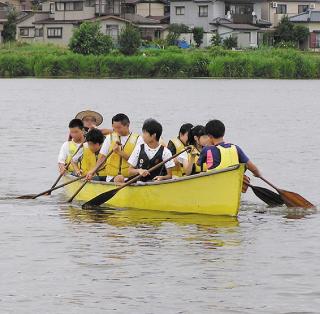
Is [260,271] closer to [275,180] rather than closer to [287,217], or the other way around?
[287,217]

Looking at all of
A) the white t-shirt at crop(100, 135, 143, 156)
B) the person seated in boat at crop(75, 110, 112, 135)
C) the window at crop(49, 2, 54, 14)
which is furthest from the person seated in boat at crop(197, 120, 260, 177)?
the window at crop(49, 2, 54, 14)

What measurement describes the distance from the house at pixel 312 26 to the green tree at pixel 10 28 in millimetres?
22664

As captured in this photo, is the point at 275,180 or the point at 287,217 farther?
the point at 275,180

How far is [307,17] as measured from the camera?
90.6 meters

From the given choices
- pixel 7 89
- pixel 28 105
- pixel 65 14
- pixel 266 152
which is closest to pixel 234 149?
pixel 266 152

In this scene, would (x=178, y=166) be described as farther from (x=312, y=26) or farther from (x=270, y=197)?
(x=312, y=26)

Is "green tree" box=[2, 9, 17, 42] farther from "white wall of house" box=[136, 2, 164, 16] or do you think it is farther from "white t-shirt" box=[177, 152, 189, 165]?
"white t-shirt" box=[177, 152, 189, 165]

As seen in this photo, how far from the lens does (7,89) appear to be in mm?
63594

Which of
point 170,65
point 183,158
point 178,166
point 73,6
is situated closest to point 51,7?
point 73,6

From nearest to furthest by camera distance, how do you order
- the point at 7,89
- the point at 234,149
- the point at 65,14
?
the point at 234,149 → the point at 7,89 → the point at 65,14

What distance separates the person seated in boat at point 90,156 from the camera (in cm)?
1791

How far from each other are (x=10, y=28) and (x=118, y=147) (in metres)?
78.5

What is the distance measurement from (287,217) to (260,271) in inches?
175

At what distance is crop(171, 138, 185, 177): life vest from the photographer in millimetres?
16844
